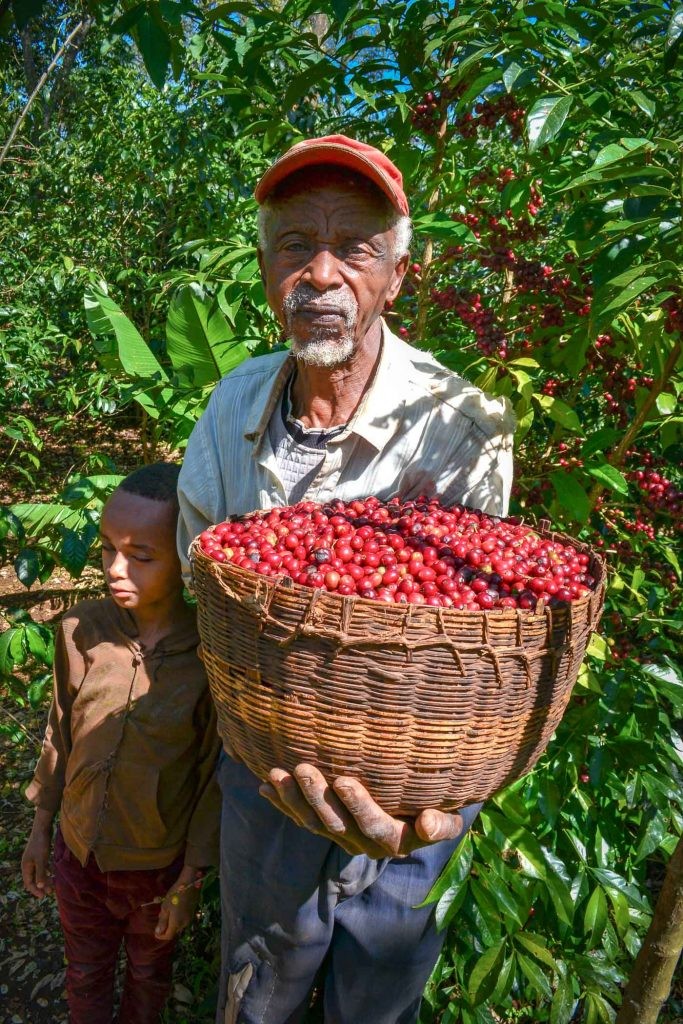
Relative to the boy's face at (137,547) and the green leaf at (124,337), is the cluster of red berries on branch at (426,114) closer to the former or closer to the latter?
the green leaf at (124,337)

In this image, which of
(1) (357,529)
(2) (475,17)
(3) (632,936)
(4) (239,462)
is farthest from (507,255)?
(3) (632,936)

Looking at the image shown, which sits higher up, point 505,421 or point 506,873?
point 505,421

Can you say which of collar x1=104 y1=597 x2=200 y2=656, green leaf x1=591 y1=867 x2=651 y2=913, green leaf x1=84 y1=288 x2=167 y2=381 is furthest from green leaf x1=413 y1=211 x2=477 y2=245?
green leaf x1=591 y1=867 x2=651 y2=913

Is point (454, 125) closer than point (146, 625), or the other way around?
point (146, 625)

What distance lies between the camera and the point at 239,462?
6.12 feet

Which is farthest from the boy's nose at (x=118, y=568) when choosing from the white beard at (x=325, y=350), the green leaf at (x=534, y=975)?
the green leaf at (x=534, y=975)

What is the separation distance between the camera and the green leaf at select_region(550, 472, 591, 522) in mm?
1853

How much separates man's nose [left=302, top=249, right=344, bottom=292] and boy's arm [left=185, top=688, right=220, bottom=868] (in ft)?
3.36

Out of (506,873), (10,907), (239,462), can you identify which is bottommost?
(10,907)

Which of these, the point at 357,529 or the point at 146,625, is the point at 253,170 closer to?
the point at 146,625

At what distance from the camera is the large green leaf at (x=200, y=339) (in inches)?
96.1

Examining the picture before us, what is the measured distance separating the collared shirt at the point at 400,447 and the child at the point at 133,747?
0.15m

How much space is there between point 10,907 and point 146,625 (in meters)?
1.83

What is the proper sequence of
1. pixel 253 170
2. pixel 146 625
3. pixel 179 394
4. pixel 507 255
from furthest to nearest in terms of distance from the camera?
1. pixel 253 170
2. pixel 179 394
3. pixel 507 255
4. pixel 146 625
